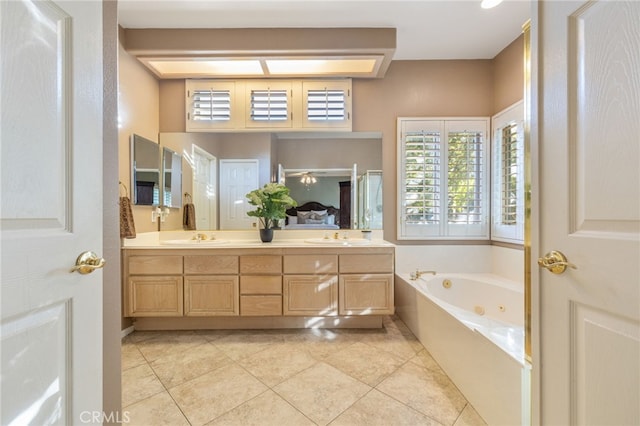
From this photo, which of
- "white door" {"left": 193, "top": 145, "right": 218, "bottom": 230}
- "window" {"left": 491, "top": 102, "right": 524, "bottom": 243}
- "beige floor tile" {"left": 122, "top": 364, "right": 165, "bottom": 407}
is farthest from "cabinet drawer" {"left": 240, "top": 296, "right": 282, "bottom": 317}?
"window" {"left": 491, "top": 102, "right": 524, "bottom": 243}

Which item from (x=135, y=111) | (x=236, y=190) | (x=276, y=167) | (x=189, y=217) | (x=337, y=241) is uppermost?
(x=135, y=111)

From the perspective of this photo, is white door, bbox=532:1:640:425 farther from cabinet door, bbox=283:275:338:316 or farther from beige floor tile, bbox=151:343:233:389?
beige floor tile, bbox=151:343:233:389

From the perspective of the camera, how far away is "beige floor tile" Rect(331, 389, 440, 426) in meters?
1.33

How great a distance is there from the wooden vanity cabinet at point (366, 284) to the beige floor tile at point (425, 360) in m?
0.38

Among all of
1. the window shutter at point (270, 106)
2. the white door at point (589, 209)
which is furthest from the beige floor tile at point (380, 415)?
the window shutter at point (270, 106)

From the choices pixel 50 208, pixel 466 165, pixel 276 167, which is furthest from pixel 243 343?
pixel 466 165

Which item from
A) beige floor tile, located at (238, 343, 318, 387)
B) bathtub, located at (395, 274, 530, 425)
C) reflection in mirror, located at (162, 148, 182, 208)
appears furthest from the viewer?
reflection in mirror, located at (162, 148, 182, 208)

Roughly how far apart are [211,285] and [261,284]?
16.2 inches

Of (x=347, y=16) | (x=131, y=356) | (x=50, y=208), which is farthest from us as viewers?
(x=347, y=16)

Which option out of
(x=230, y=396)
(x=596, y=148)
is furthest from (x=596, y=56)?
(x=230, y=396)

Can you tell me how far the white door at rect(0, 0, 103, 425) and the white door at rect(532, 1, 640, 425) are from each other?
1353 millimetres

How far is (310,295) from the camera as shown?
224 centimetres

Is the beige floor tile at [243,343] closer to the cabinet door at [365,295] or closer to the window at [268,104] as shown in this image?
the cabinet door at [365,295]

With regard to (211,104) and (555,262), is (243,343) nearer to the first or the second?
(555,262)
